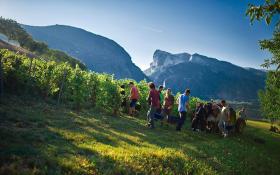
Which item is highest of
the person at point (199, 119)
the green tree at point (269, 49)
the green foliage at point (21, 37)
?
the green foliage at point (21, 37)

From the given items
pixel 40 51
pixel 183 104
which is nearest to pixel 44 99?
pixel 183 104

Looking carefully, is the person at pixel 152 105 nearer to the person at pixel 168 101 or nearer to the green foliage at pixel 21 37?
the person at pixel 168 101

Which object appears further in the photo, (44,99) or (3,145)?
(44,99)

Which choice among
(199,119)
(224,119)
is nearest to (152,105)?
(199,119)

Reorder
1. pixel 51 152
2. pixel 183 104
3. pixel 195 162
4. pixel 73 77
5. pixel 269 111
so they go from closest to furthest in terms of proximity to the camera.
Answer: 1. pixel 51 152
2. pixel 195 162
3. pixel 183 104
4. pixel 73 77
5. pixel 269 111

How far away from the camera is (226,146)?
20.6 metres

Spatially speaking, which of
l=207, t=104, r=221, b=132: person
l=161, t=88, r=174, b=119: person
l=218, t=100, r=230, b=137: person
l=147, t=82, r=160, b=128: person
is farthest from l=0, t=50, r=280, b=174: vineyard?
l=207, t=104, r=221, b=132: person

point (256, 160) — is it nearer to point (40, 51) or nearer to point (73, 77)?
point (73, 77)

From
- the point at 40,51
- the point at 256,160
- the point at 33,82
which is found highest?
the point at 40,51

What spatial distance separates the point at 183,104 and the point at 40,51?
114572 millimetres

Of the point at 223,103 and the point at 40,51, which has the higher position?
the point at 40,51

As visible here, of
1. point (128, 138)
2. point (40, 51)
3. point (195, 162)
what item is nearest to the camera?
point (195, 162)

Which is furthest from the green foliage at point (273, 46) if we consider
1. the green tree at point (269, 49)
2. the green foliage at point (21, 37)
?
the green foliage at point (21, 37)

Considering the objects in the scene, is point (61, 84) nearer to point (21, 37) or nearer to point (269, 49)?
point (269, 49)
